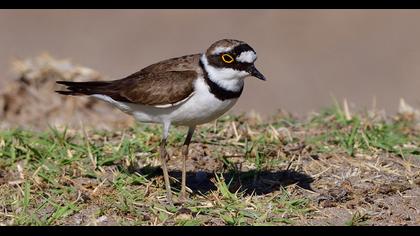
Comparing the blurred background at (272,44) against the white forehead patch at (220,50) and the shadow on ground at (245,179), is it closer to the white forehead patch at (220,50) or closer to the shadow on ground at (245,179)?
the shadow on ground at (245,179)

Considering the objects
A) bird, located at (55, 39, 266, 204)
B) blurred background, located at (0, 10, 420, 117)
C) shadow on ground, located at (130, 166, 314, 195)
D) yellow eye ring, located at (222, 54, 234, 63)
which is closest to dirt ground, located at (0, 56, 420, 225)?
shadow on ground, located at (130, 166, 314, 195)

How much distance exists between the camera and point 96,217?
7.14 meters

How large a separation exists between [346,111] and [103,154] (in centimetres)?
281

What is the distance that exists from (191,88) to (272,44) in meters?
9.34

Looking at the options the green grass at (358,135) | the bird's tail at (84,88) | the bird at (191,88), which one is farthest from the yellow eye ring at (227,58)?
the green grass at (358,135)

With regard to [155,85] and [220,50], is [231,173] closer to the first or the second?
[155,85]

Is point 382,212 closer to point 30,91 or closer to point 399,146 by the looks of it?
point 399,146

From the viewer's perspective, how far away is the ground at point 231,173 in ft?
23.7

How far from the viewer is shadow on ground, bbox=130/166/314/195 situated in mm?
7965

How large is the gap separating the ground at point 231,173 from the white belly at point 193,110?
60cm

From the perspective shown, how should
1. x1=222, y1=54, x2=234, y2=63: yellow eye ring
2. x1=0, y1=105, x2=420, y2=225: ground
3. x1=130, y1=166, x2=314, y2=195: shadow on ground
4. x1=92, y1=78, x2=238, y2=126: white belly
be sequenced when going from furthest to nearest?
x1=130, y1=166, x2=314, y2=195: shadow on ground, x1=222, y1=54, x2=234, y2=63: yellow eye ring, x1=92, y1=78, x2=238, y2=126: white belly, x1=0, y1=105, x2=420, y2=225: ground

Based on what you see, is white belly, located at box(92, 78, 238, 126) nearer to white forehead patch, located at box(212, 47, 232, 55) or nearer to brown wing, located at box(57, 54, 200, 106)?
brown wing, located at box(57, 54, 200, 106)

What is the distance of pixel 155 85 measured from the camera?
25.0ft

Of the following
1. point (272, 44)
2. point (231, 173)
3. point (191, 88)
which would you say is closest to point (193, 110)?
point (191, 88)
